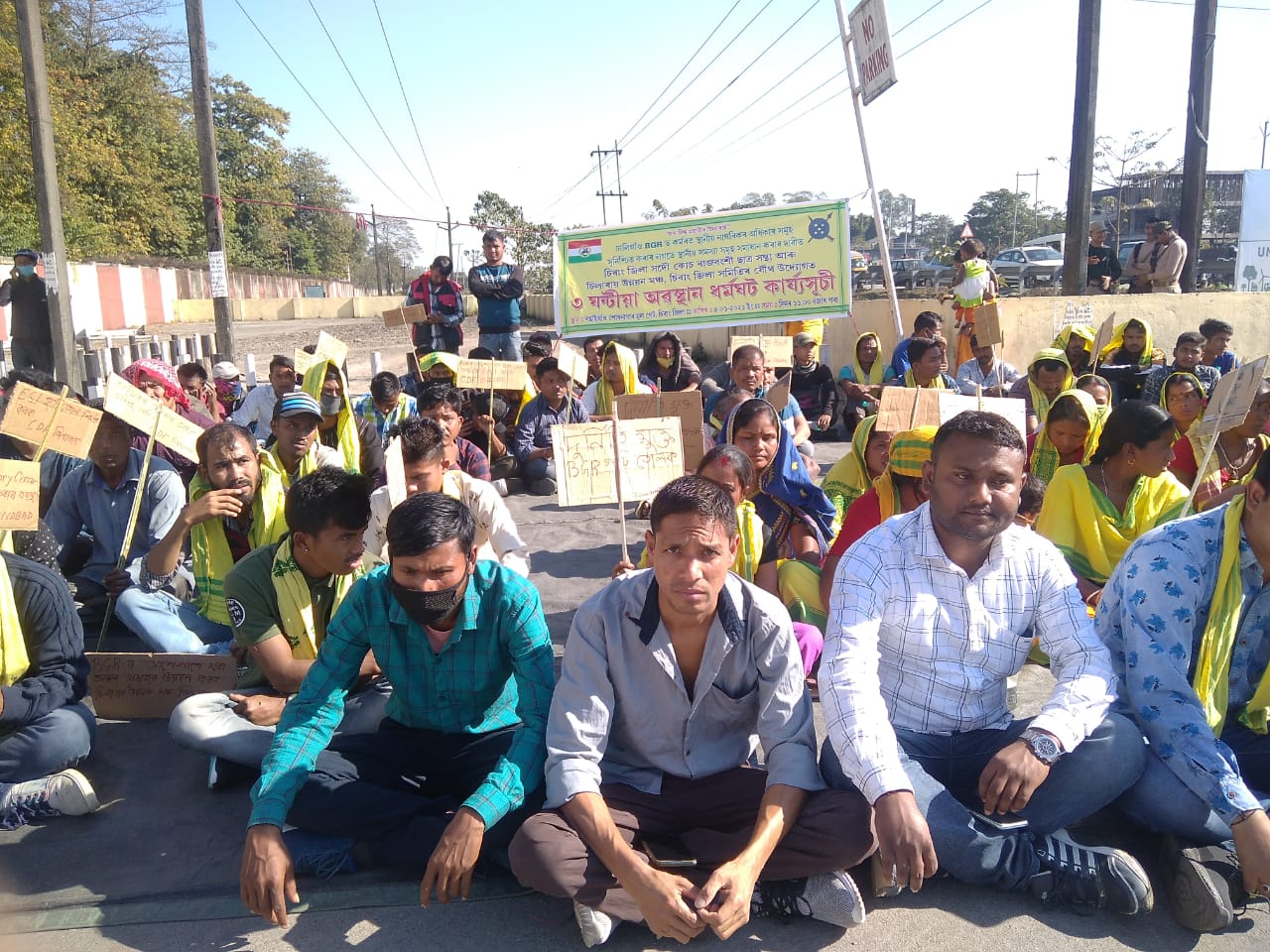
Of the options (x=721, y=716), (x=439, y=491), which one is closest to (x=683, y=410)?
(x=439, y=491)

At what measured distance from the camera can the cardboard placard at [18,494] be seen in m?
3.28

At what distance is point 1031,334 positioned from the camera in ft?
37.8

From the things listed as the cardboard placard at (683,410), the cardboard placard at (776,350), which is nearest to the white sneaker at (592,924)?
the cardboard placard at (683,410)

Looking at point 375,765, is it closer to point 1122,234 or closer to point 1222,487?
point 1222,487

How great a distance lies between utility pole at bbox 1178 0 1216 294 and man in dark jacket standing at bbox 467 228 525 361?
31.1 ft

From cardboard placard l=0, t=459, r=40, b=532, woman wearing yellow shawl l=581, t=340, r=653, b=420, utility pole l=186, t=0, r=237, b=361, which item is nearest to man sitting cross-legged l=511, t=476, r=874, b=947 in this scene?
cardboard placard l=0, t=459, r=40, b=532

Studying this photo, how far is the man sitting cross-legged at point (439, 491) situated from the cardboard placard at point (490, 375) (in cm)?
309

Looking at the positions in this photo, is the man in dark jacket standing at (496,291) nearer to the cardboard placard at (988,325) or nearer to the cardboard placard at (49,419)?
the cardboard placard at (988,325)

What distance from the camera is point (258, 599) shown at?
3.23 meters

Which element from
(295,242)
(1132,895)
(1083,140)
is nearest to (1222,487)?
(1132,895)

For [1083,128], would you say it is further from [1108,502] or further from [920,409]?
[1108,502]

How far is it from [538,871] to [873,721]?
926 millimetres

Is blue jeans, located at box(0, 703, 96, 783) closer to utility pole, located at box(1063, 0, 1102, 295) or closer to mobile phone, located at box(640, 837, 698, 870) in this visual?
mobile phone, located at box(640, 837, 698, 870)

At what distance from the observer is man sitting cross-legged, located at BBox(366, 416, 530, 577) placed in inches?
158
